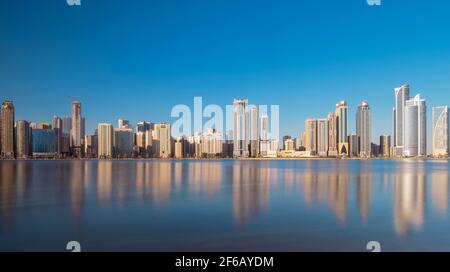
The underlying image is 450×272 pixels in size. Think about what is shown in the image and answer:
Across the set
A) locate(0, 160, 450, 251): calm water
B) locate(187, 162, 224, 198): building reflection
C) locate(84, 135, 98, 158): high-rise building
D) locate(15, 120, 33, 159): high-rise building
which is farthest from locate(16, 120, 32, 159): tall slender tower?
locate(0, 160, 450, 251): calm water

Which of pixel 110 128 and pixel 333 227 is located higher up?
pixel 110 128

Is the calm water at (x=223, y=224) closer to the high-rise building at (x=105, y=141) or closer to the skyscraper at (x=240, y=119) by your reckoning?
the skyscraper at (x=240, y=119)

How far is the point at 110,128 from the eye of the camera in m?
20.1

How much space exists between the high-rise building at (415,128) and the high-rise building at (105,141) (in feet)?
57.9

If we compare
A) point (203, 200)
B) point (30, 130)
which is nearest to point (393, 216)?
point (203, 200)

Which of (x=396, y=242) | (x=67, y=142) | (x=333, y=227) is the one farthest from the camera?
(x=67, y=142)

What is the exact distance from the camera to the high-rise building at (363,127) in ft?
54.3

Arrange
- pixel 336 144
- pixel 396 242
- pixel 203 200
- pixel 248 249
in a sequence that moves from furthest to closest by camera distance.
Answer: pixel 336 144, pixel 203 200, pixel 396 242, pixel 248 249

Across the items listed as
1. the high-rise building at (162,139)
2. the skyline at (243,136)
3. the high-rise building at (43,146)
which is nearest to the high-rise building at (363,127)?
the skyline at (243,136)

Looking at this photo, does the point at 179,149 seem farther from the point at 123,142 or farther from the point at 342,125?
the point at 342,125

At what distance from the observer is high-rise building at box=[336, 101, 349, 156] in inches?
851

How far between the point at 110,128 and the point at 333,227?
1765 centimetres
